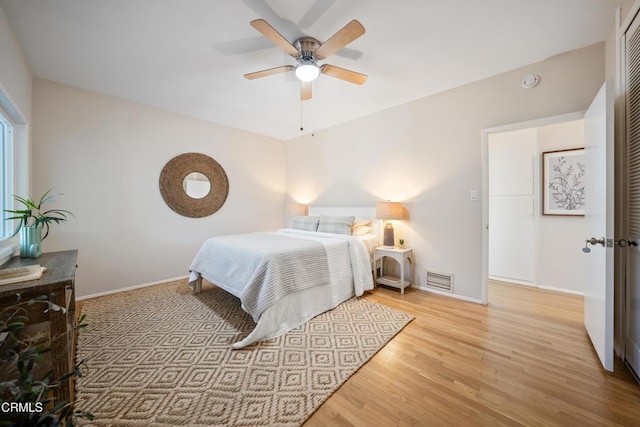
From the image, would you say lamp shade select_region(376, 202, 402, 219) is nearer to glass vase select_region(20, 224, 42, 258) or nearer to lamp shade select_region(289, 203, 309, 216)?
lamp shade select_region(289, 203, 309, 216)

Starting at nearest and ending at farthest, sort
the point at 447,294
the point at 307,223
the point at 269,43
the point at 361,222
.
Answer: the point at 269,43, the point at 447,294, the point at 361,222, the point at 307,223

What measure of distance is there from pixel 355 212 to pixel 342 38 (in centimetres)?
253

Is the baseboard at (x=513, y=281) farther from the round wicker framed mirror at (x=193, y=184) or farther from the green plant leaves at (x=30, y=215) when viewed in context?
the green plant leaves at (x=30, y=215)

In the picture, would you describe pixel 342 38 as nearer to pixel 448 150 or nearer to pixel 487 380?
pixel 448 150

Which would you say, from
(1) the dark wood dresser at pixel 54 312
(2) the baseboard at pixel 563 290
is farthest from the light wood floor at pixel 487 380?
(1) the dark wood dresser at pixel 54 312

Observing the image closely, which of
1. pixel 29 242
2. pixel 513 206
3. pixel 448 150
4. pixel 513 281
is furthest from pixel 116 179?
pixel 513 281

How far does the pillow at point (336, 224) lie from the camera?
3533 mm

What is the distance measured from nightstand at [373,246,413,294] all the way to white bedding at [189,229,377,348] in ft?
0.54

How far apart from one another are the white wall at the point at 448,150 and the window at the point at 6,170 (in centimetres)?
383

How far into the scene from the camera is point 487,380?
63.3 inches

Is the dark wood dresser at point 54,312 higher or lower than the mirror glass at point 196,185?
lower

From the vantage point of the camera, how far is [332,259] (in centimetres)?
279

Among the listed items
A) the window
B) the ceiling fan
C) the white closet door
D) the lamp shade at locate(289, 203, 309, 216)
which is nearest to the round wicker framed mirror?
the lamp shade at locate(289, 203, 309, 216)

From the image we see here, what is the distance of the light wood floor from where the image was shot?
4.42ft
